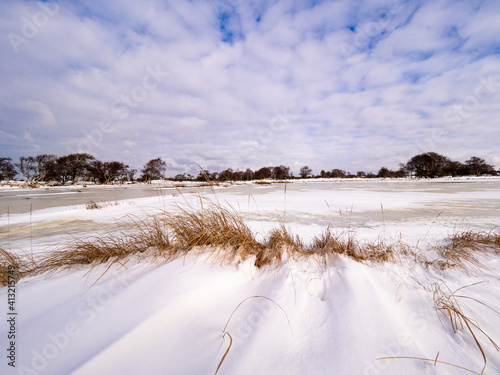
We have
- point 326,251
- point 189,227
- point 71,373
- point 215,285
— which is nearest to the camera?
point 71,373

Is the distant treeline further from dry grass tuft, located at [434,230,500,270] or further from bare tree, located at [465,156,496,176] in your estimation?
dry grass tuft, located at [434,230,500,270]

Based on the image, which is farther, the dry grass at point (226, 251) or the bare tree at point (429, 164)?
the bare tree at point (429, 164)

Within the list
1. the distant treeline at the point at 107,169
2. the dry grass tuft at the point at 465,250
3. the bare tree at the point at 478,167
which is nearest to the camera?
the dry grass tuft at the point at 465,250

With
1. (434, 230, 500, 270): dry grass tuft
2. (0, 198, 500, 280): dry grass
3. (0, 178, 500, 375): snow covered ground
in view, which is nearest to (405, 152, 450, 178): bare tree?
(434, 230, 500, 270): dry grass tuft

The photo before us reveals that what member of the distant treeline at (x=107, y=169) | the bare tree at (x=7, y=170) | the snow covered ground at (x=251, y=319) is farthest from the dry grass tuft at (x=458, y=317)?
the bare tree at (x=7, y=170)

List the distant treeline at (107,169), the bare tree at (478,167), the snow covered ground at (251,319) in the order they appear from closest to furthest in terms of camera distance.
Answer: the snow covered ground at (251,319), the distant treeline at (107,169), the bare tree at (478,167)

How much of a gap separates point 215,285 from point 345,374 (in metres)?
0.99

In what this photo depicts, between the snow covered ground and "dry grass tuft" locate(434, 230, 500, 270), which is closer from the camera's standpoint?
the snow covered ground

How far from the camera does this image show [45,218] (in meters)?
5.25

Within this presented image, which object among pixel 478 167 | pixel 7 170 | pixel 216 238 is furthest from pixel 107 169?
pixel 478 167

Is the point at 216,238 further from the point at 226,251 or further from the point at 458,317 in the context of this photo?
the point at 458,317

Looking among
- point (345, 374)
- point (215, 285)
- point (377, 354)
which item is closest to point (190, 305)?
point (215, 285)

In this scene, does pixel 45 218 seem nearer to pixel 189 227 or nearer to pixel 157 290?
pixel 189 227

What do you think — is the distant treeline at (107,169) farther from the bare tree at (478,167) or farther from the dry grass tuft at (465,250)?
the dry grass tuft at (465,250)
